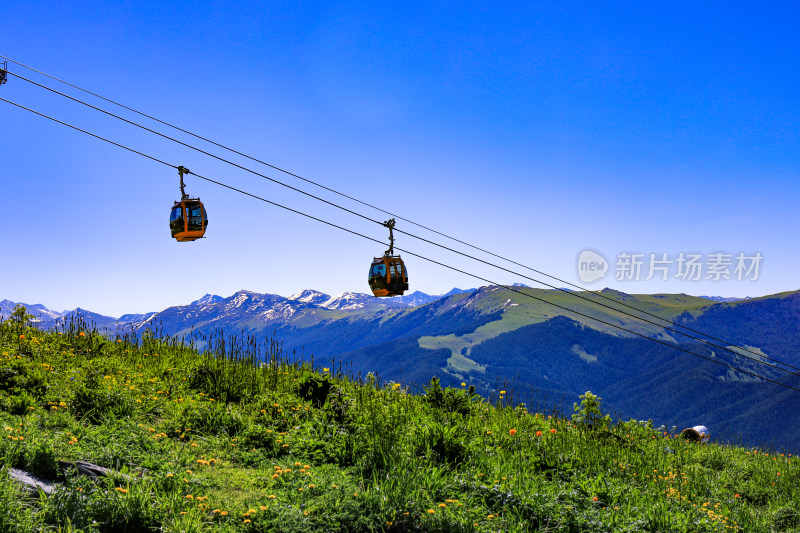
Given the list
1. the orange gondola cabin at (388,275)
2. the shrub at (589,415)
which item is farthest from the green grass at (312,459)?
the orange gondola cabin at (388,275)

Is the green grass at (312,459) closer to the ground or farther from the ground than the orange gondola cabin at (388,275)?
closer to the ground

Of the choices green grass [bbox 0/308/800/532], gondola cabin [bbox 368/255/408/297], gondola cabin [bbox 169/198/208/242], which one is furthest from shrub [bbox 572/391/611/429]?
gondola cabin [bbox 169/198/208/242]

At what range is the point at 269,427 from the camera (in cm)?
850

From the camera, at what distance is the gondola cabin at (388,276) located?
1211 centimetres

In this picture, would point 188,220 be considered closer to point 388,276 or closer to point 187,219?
point 187,219

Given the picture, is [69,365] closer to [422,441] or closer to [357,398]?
[357,398]

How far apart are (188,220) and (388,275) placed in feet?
15.2

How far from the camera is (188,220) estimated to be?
35.8 ft

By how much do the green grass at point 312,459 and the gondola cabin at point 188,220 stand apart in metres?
2.83

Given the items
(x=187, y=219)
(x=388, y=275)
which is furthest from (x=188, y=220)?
(x=388, y=275)

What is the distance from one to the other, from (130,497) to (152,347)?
8.61 meters

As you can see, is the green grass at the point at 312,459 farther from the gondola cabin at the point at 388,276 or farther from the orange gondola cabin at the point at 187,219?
the orange gondola cabin at the point at 187,219

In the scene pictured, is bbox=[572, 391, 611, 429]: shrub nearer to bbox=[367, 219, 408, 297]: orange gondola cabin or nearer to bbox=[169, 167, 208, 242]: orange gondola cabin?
bbox=[367, 219, 408, 297]: orange gondola cabin

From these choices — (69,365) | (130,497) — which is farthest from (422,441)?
(69,365)
